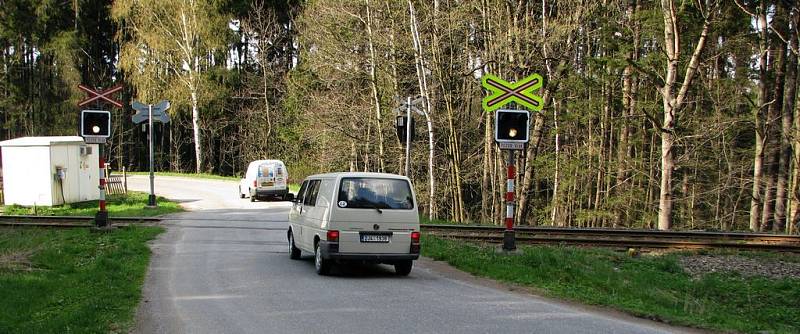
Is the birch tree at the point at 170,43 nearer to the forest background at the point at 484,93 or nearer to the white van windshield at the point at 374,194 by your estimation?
the forest background at the point at 484,93

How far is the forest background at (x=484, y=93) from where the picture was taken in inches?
863

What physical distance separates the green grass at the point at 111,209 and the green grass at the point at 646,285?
43.1ft

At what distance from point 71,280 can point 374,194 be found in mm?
4965

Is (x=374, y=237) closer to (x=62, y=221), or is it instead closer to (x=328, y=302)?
(x=328, y=302)

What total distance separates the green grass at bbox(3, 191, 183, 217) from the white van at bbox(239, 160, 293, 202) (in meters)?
3.94

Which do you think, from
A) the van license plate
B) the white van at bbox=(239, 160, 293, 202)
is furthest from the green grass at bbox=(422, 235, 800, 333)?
the white van at bbox=(239, 160, 293, 202)

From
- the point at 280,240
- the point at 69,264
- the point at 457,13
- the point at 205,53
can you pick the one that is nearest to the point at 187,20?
the point at 205,53

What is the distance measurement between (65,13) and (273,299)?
47378 millimetres

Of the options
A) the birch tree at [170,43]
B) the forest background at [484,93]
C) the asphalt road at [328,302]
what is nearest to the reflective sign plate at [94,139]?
the asphalt road at [328,302]

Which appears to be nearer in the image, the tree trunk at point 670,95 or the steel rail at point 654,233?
the steel rail at point 654,233

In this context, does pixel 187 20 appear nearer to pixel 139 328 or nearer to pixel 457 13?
pixel 457 13

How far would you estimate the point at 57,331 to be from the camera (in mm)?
7152

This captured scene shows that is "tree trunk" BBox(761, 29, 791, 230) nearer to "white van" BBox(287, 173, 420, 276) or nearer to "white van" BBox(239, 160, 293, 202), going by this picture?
"white van" BBox(287, 173, 420, 276)

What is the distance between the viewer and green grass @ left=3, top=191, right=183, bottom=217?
23.1 metres
